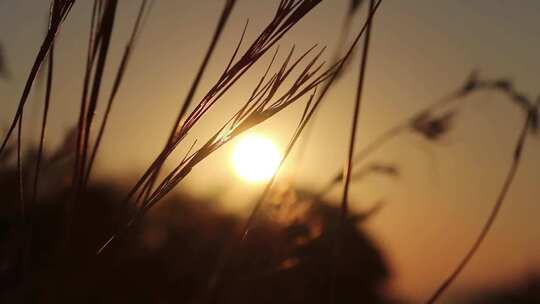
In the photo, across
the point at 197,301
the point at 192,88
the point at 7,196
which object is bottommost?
the point at 197,301

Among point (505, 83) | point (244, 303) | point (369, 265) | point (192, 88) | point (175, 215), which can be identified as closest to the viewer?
point (192, 88)

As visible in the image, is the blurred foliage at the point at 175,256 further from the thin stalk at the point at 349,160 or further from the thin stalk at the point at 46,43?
the thin stalk at the point at 46,43

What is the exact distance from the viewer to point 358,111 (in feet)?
2.15

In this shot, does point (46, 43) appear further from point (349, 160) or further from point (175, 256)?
point (175, 256)

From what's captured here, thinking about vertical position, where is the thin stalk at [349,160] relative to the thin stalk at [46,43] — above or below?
below

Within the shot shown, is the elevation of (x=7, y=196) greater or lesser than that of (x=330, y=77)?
greater

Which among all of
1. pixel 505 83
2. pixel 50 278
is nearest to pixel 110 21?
pixel 50 278

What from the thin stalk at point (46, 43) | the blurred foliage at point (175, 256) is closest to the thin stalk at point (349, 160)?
the blurred foliage at point (175, 256)

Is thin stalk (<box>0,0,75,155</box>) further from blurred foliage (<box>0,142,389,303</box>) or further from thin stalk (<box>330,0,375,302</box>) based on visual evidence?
thin stalk (<box>330,0,375,302</box>)

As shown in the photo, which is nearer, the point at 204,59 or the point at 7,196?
the point at 204,59

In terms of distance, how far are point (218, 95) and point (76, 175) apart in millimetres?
148

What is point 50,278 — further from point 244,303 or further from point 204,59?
point 244,303

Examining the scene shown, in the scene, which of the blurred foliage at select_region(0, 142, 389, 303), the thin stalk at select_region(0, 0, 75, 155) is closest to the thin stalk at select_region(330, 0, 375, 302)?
the blurred foliage at select_region(0, 142, 389, 303)

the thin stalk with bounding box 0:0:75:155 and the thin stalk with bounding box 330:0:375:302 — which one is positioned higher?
the thin stalk with bounding box 0:0:75:155
